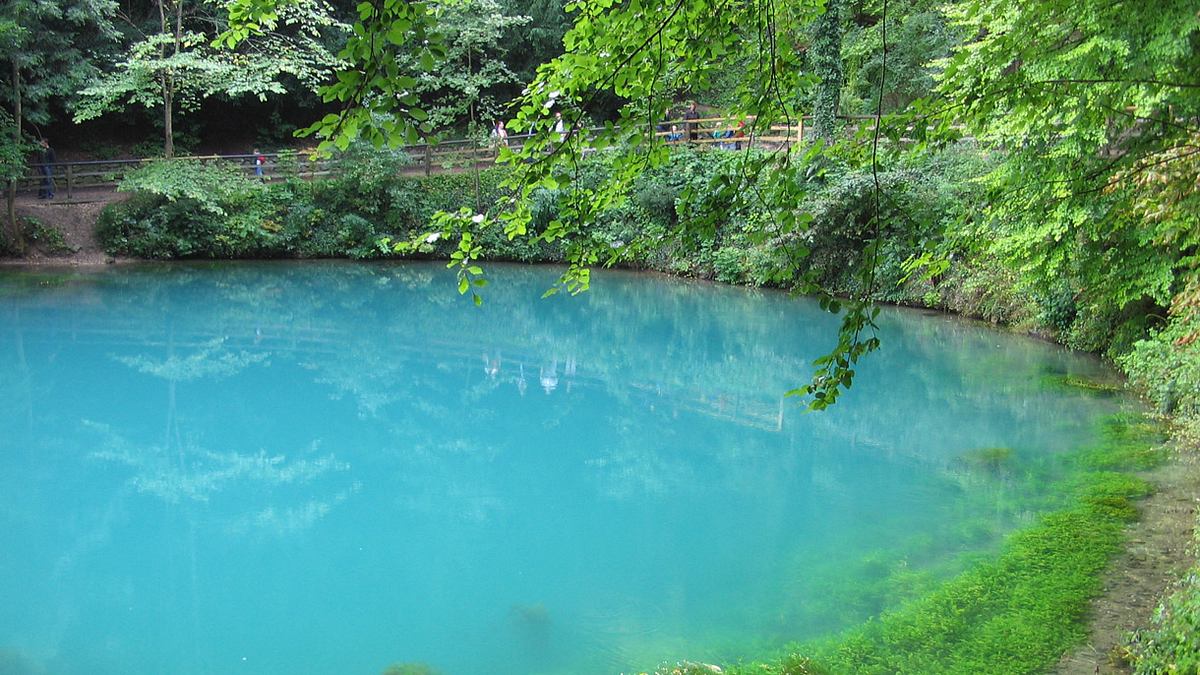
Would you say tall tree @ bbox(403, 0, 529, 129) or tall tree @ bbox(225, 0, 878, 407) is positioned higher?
tall tree @ bbox(403, 0, 529, 129)

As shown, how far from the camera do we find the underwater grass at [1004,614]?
5.50 meters

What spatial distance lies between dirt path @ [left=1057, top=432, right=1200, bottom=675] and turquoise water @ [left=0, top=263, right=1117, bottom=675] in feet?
3.19

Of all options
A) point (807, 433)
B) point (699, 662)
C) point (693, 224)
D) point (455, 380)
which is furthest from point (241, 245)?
point (693, 224)

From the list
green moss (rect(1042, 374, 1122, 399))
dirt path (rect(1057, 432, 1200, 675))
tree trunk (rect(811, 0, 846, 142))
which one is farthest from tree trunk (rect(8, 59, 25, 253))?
dirt path (rect(1057, 432, 1200, 675))

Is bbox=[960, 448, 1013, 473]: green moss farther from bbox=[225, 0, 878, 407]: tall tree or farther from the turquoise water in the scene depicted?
bbox=[225, 0, 878, 407]: tall tree

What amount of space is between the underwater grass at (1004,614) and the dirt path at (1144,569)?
0.10 m

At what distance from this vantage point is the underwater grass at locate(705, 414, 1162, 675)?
550 cm

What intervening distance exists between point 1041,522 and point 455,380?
8.74 m

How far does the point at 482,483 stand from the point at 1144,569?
605 cm

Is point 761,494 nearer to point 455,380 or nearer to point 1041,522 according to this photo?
point 1041,522

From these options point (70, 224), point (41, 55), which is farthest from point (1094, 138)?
point (70, 224)

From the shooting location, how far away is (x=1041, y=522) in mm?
7832

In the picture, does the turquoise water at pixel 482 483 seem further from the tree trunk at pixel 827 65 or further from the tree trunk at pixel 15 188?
the tree trunk at pixel 827 65

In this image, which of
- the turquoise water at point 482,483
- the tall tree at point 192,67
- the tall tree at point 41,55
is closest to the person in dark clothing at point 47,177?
the tall tree at point 41,55
